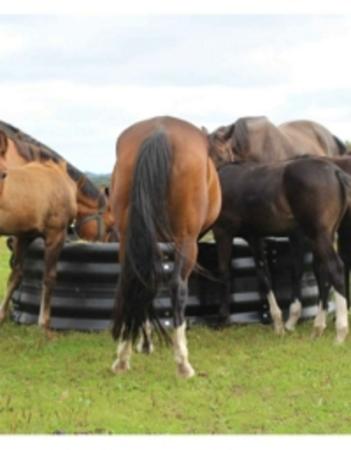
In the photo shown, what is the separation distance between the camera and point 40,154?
10.2m

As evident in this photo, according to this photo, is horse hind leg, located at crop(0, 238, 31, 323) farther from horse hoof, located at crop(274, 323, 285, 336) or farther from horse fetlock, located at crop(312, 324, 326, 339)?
horse fetlock, located at crop(312, 324, 326, 339)

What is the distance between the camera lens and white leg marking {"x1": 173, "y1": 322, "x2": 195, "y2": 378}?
700 cm

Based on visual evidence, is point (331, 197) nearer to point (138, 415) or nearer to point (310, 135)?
point (138, 415)

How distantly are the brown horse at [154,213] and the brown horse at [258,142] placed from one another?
10.5ft

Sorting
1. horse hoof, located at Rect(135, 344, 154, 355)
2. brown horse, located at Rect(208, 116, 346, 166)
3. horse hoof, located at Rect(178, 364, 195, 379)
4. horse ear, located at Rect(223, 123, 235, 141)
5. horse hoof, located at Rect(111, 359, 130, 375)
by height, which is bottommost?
horse hoof, located at Rect(135, 344, 154, 355)

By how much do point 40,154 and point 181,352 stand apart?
4.06 meters

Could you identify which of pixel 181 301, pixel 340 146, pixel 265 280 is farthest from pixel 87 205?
Result: pixel 340 146

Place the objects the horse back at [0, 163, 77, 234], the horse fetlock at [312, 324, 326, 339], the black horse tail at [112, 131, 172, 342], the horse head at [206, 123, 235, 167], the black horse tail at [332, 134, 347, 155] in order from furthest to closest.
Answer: the black horse tail at [332, 134, 347, 155]
the horse head at [206, 123, 235, 167]
the horse fetlock at [312, 324, 326, 339]
the horse back at [0, 163, 77, 234]
the black horse tail at [112, 131, 172, 342]

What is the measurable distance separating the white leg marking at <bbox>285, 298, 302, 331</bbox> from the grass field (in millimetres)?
230

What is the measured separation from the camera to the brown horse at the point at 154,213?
6.87 m

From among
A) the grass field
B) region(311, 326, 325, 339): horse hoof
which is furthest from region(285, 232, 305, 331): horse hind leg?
region(311, 326, 325, 339): horse hoof

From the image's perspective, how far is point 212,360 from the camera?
26.1ft

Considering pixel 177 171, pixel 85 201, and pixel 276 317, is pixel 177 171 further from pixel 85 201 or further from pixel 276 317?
pixel 85 201

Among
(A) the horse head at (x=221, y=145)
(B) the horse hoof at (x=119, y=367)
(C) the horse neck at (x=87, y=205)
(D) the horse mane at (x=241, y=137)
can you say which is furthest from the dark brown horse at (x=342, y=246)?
(B) the horse hoof at (x=119, y=367)
